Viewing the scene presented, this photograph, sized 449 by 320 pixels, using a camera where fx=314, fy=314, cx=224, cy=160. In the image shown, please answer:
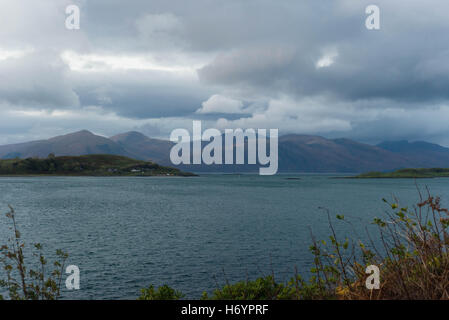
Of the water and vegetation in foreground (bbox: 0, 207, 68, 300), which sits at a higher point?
vegetation in foreground (bbox: 0, 207, 68, 300)

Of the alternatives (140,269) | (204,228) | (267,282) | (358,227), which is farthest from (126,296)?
(358,227)

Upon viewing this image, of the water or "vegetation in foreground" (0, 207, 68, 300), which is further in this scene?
the water

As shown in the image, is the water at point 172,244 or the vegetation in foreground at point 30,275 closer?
the vegetation in foreground at point 30,275

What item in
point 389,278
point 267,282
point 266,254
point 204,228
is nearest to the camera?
point 389,278

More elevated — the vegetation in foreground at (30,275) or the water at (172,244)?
the vegetation in foreground at (30,275)

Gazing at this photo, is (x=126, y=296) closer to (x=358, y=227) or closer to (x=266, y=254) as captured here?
(x=266, y=254)

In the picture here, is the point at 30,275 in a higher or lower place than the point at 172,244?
higher

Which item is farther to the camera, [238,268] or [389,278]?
[238,268]

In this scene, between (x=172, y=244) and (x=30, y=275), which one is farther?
(x=172, y=244)

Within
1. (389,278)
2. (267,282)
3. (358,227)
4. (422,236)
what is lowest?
(358,227)
